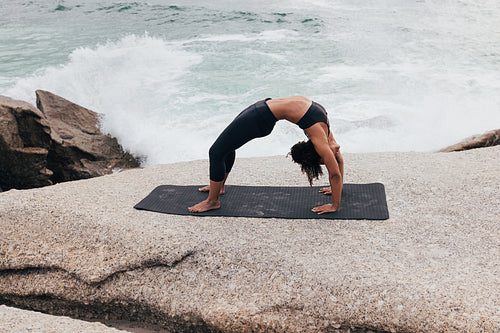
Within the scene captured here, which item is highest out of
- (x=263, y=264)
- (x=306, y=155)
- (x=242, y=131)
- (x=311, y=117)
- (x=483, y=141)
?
(x=311, y=117)

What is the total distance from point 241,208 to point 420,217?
1.66 m

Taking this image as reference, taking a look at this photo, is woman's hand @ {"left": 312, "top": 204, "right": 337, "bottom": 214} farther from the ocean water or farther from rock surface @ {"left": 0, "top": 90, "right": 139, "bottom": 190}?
rock surface @ {"left": 0, "top": 90, "right": 139, "bottom": 190}

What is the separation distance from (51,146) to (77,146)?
0.44 meters

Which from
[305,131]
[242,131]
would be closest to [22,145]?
[242,131]

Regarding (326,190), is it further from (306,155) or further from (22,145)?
(22,145)

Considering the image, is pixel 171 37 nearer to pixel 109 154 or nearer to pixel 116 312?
pixel 109 154

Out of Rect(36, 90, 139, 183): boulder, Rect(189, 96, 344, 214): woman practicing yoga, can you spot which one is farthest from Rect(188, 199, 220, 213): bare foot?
Rect(36, 90, 139, 183): boulder

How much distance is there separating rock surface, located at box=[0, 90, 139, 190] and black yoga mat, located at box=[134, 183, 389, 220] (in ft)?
7.46

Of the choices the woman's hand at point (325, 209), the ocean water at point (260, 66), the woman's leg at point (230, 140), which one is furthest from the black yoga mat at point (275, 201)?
the ocean water at point (260, 66)

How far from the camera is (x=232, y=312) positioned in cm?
281

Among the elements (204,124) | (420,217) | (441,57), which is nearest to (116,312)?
(420,217)

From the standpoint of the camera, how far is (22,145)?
552 centimetres

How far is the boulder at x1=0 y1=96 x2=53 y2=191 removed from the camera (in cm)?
537

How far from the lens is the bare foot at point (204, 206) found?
3.91 m
